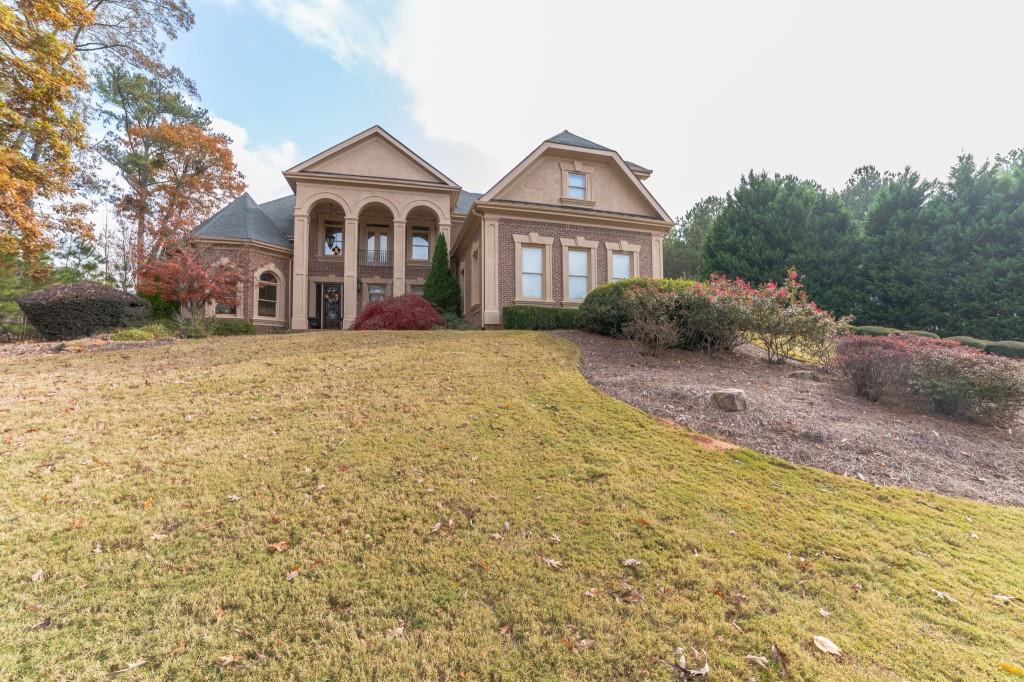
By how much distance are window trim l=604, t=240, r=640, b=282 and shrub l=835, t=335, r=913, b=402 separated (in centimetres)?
804

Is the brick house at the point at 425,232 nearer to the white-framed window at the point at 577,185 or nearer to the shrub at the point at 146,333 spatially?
the white-framed window at the point at 577,185

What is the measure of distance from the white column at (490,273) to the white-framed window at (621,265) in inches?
168

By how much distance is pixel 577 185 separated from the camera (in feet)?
51.3

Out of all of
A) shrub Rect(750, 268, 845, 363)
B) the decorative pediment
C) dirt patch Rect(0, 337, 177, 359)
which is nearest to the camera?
shrub Rect(750, 268, 845, 363)

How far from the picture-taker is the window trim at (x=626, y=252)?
15398mm

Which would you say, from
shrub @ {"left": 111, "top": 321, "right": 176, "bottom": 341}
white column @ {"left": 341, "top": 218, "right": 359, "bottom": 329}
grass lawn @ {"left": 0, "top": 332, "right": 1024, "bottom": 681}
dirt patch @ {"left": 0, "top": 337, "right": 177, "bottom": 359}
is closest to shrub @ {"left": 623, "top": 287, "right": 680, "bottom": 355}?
grass lawn @ {"left": 0, "top": 332, "right": 1024, "bottom": 681}

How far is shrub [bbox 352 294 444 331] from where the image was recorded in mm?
13461

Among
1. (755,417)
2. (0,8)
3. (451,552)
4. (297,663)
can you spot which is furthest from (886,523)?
(0,8)

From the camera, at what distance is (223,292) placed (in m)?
14.8

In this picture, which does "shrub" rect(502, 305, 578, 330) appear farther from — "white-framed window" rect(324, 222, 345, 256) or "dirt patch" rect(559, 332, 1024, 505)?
"white-framed window" rect(324, 222, 345, 256)

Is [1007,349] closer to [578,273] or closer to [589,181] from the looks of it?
[578,273]

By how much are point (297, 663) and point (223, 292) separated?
1569 cm

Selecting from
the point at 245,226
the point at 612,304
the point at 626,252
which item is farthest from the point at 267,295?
the point at 612,304

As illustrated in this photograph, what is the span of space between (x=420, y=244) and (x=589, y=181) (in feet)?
31.3
